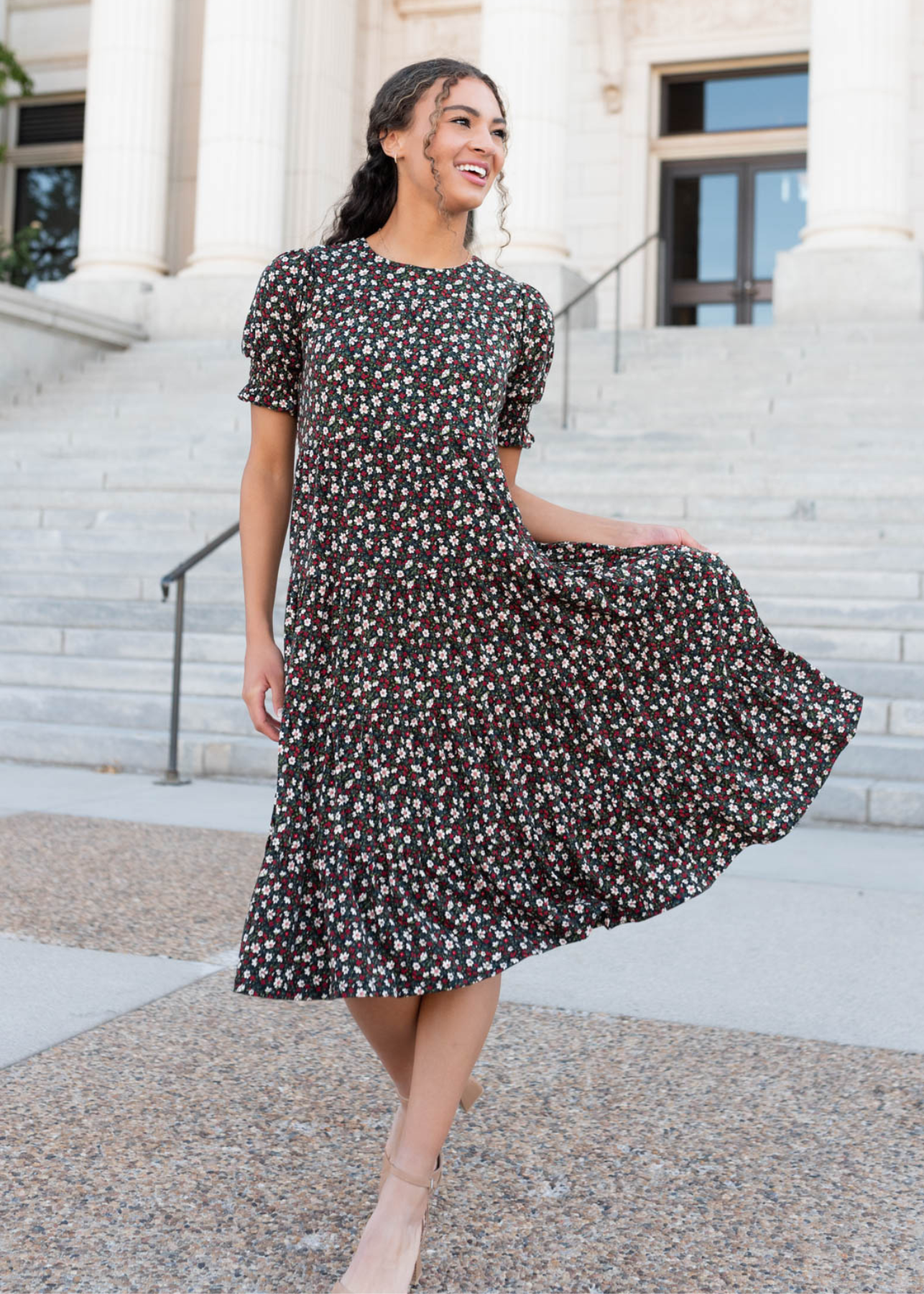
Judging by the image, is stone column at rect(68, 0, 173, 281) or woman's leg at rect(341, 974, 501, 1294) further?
stone column at rect(68, 0, 173, 281)

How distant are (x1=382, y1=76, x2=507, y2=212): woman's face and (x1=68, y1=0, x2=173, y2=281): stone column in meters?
15.1

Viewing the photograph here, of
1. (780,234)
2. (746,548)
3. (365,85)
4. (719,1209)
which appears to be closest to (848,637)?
(746,548)

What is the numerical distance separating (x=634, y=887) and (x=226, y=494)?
29.0ft

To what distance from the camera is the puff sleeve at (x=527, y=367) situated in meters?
2.49

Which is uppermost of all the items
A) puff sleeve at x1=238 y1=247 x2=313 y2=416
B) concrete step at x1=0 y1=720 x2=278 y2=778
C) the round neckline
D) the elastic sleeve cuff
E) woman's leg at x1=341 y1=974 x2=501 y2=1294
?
the round neckline

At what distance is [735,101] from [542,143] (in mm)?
5793

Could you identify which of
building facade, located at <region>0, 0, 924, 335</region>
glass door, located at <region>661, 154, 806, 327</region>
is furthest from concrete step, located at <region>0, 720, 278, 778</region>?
glass door, located at <region>661, 154, 806, 327</region>

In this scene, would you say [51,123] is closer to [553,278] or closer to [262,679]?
[553,278]

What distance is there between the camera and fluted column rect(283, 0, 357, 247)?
18.2m

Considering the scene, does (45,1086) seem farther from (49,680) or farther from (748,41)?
(748,41)

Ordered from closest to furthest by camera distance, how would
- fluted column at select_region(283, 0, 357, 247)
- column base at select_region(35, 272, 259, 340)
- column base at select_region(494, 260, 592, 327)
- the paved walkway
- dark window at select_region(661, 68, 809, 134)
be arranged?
the paved walkway < column base at select_region(494, 260, 592, 327) < column base at select_region(35, 272, 259, 340) < fluted column at select_region(283, 0, 357, 247) < dark window at select_region(661, 68, 809, 134)

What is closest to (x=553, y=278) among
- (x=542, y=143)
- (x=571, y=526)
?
(x=542, y=143)

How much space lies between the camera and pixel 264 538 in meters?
2.45

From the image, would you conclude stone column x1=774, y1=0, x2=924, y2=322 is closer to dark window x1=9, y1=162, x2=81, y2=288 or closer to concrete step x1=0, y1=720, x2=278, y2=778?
concrete step x1=0, y1=720, x2=278, y2=778
